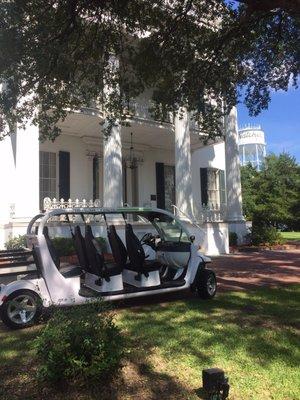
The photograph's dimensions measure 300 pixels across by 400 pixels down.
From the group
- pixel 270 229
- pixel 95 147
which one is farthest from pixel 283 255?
pixel 95 147

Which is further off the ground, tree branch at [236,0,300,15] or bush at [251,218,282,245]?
tree branch at [236,0,300,15]

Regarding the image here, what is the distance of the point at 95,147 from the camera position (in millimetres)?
18875

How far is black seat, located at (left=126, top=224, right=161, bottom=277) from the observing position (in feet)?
23.9

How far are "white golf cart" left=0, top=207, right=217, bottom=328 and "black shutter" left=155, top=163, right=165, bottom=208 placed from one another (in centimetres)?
1220

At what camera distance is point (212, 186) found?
22891 mm

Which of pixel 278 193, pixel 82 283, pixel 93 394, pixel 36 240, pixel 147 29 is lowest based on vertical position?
pixel 93 394

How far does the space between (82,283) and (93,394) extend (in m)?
3.23

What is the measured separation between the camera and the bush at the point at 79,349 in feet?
13.4

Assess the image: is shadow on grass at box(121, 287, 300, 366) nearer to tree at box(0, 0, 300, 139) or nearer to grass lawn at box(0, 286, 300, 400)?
grass lawn at box(0, 286, 300, 400)

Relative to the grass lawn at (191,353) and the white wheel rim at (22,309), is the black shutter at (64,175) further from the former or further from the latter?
the white wheel rim at (22,309)

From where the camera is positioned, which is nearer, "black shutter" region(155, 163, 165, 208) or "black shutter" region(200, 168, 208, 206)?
"black shutter" region(155, 163, 165, 208)

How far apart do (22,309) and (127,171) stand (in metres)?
14.3

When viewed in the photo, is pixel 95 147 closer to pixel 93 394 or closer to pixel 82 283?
pixel 82 283

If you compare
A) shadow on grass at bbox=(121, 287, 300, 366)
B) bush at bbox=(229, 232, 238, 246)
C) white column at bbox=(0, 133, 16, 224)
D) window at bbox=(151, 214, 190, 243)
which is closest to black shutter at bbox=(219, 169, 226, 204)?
bush at bbox=(229, 232, 238, 246)
